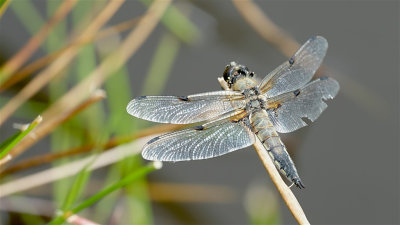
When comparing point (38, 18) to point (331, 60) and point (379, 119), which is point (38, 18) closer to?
point (331, 60)

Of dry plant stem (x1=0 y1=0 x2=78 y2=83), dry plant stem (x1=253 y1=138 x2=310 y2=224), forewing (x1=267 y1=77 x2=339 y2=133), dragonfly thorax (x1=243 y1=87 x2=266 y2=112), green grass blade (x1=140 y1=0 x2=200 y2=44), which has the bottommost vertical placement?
dry plant stem (x1=253 y1=138 x2=310 y2=224)

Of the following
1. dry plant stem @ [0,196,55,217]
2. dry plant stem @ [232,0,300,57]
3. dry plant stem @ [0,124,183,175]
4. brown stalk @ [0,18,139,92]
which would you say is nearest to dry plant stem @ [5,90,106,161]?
dry plant stem @ [0,124,183,175]

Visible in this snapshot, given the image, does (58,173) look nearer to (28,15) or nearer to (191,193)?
(191,193)

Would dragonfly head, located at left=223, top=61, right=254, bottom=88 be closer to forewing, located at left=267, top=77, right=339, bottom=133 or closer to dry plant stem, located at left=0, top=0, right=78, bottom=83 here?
forewing, located at left=267, top=77, right=339, bottom=133

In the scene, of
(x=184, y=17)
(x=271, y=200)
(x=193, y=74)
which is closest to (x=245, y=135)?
(x=271, y=200)

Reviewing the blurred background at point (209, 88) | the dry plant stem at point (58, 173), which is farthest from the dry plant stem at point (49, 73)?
the dry plant stem at point (58, 173)

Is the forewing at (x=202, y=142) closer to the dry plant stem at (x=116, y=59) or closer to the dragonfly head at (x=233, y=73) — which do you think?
the dragonfly head at (x=233, y=73)

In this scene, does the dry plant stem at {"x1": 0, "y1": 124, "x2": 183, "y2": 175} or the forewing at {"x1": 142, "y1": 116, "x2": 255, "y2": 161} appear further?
the dry plant stem at {"x1": 0, "y1": 124, "x2": 183, "y2": 175}

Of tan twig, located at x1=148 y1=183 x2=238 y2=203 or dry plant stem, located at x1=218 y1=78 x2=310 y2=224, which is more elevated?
tan twig, located at x1=148 y1=183 x2=238 y2=203
